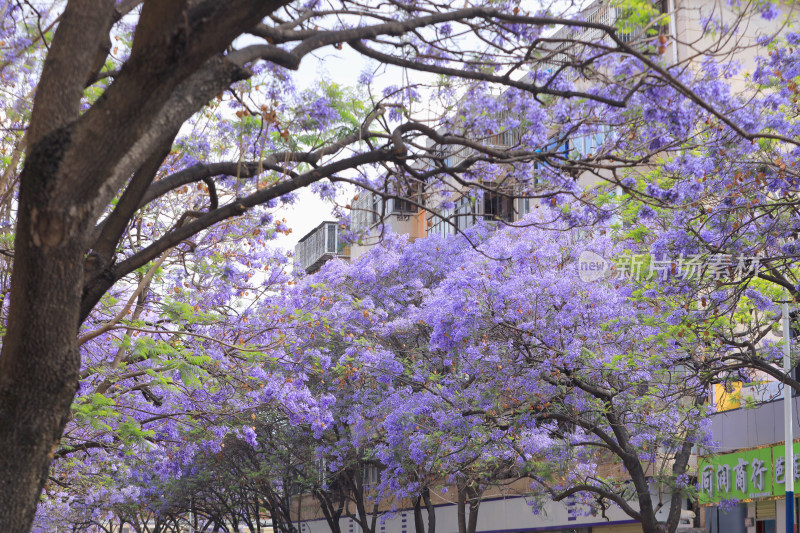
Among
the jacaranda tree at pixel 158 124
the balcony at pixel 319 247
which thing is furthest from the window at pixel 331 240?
the jacaranda tree at pixel 158 124

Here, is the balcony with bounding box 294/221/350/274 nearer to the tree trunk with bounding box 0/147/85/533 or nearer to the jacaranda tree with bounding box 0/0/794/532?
the jacaranda tree with bounding box 0/0/794/532

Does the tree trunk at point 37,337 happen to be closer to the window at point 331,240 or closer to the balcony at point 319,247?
the balcony at point 319,247

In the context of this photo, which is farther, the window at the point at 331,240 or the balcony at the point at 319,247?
the window at the point at 331,240

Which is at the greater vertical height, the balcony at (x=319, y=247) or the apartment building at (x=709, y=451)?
the balcony at (x=319, y=247)

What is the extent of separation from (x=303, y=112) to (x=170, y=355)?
442 centimetres

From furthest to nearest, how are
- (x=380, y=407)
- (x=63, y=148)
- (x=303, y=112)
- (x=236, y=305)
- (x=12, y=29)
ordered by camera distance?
(x=380, y=407) < (x=236, y=305) < (x=303, y=112) < (x=12, y=29) < (x=63, y=148)

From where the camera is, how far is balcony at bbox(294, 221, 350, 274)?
46562 mm

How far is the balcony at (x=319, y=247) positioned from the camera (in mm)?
46562

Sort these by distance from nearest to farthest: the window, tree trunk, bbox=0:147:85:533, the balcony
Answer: tree trunk, bbox=0:147:85:533 < the balcony < the window

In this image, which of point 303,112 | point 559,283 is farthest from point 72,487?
point 303,112

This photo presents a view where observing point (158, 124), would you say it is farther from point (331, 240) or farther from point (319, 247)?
point (319, 247)

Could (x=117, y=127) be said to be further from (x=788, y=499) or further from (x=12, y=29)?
(x=788, y=499)

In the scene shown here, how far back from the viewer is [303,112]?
7.71m

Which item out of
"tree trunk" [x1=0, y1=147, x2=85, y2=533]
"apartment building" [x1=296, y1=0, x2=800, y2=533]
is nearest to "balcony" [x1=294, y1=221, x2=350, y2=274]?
"apartment building" [x1=296, y1=0, x2=800, y2=533]
